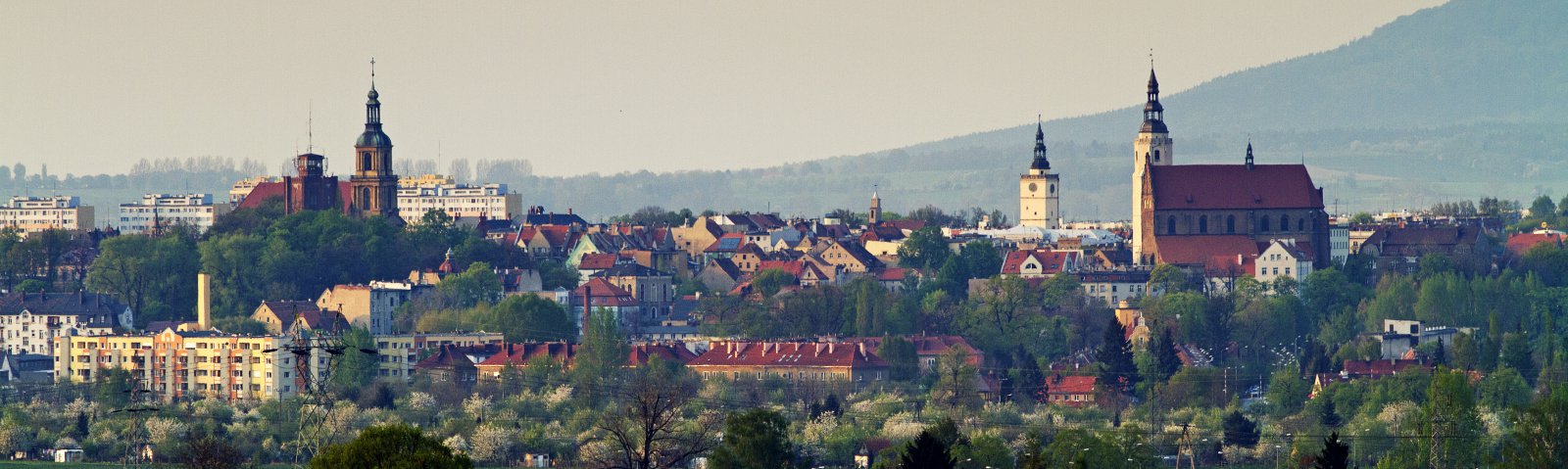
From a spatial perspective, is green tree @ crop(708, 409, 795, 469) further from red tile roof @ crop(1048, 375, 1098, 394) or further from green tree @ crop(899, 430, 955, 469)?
red tile roof @ crop(1048, 375, 1098, 394)

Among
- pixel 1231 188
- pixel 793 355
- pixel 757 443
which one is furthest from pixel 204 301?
pixel 757 443

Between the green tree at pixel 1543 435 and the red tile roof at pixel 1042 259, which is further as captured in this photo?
the red tile roof at pixel 1042 259

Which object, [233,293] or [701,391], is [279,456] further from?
[233,293]

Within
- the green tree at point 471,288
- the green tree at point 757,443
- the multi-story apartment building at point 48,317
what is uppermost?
the green tree at point 471,288

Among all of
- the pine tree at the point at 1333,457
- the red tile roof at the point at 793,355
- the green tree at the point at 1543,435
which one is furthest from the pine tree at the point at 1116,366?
the pine tree at the point at 1333,457

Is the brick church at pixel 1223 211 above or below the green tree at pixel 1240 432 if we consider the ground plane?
above

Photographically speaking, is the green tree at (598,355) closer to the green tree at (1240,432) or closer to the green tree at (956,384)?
the green tree at (956,384)
